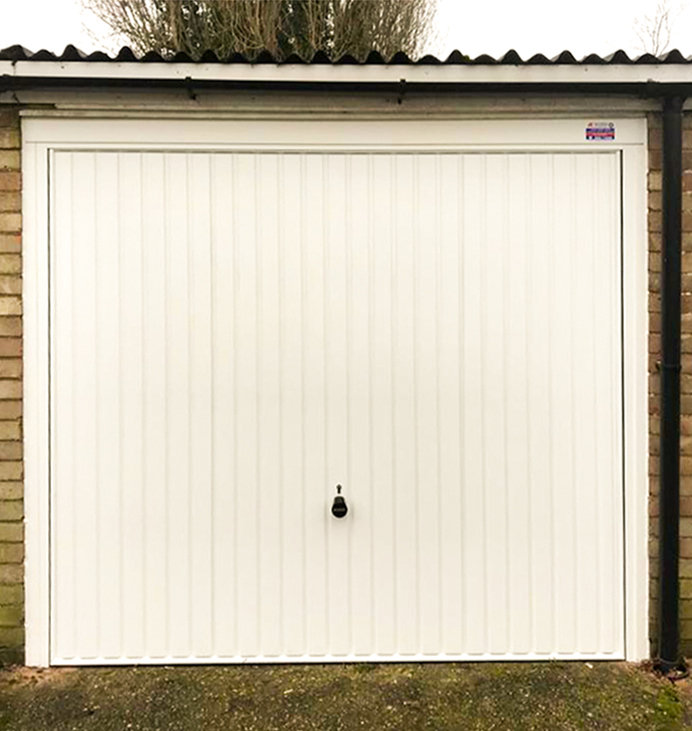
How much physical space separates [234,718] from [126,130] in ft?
9.63

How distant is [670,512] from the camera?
2803mm

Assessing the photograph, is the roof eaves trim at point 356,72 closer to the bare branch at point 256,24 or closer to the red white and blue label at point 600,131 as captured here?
the red white and blue label at point 600,131

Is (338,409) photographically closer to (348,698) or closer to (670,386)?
(348,698)

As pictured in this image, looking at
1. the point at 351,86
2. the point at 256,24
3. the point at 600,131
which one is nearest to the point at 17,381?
the point at 351,86

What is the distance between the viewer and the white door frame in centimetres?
282

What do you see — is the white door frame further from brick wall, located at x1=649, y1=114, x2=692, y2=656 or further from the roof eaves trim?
the roof eaves trim

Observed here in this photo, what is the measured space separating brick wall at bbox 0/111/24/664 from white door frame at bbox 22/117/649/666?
0.13 ft

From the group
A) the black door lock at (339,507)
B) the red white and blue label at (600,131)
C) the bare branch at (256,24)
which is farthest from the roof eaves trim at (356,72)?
the bare branch at (256,24)

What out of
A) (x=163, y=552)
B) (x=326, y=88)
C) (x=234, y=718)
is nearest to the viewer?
(x=234, y=718)

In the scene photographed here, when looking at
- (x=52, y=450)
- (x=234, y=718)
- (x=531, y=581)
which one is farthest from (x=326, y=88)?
(x=234, y=718)

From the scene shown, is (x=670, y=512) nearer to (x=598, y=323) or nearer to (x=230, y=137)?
(x=598, y=323)

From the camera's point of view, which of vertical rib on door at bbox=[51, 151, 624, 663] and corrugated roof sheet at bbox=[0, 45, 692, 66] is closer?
corrugated roof sheet at bbox=[0, 45, 692, 66]

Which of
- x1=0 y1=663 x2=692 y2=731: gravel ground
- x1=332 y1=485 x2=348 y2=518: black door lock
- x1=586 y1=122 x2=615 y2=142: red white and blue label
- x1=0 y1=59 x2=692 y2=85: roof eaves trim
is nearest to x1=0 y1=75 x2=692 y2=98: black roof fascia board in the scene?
x1=0 y1=59 x2=692 y2=85: roof eaves trim

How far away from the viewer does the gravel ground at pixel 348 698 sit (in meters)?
2.48
